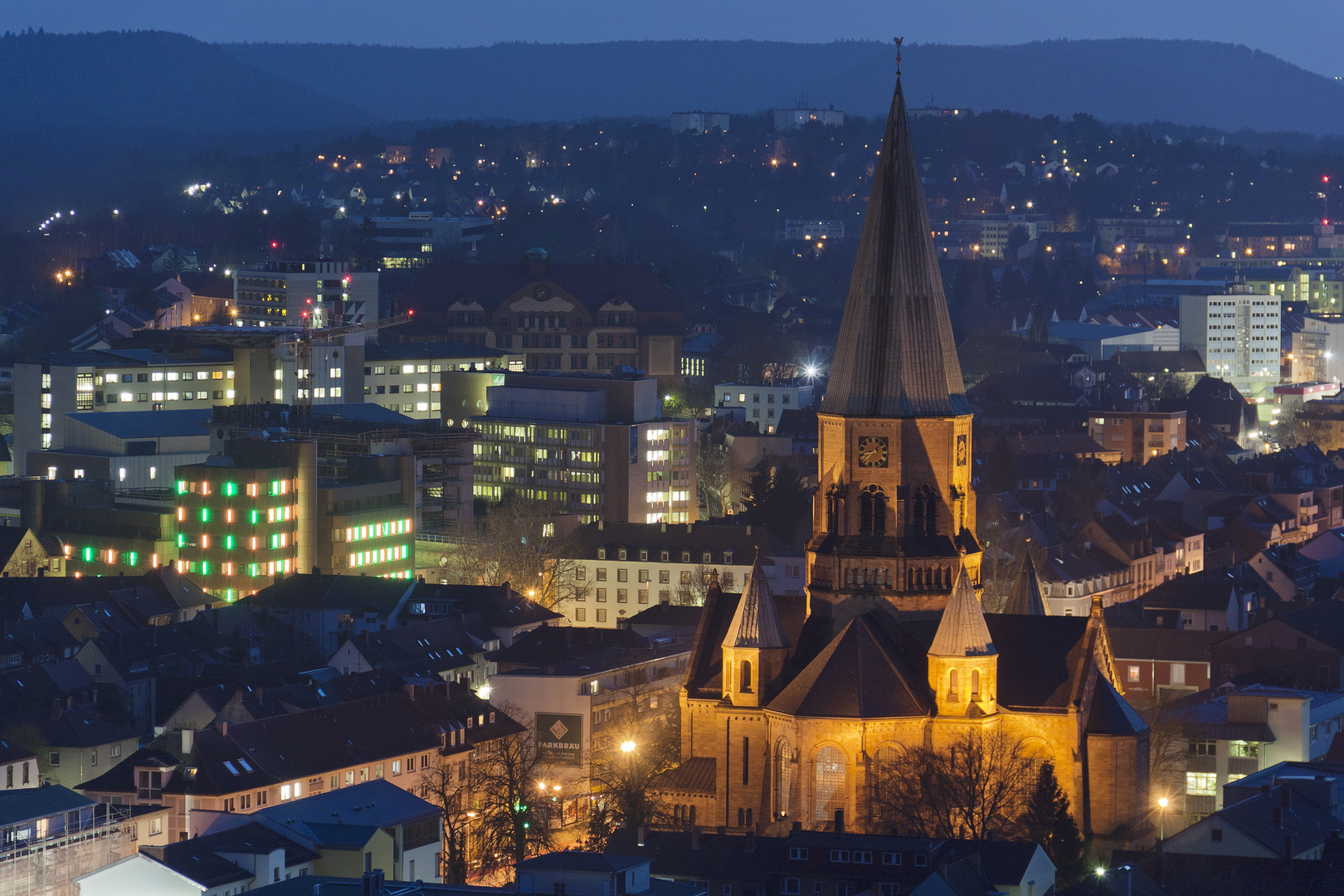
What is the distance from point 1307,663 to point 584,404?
6864cm

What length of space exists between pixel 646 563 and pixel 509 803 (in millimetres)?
55569

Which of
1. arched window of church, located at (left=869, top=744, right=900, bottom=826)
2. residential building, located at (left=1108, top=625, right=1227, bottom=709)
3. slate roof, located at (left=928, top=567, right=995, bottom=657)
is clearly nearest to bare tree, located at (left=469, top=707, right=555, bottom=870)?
arched window of church, located at (left=869, top=744, right=900, bottom=826)

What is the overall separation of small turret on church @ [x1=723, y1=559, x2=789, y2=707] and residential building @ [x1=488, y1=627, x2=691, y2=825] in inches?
484

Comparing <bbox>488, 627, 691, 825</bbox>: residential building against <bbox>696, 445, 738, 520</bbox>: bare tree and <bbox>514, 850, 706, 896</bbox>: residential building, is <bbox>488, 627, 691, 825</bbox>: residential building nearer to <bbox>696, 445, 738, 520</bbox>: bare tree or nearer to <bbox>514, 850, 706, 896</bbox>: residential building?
<bbox>514, 850, 706, 896</bbox>: residential building

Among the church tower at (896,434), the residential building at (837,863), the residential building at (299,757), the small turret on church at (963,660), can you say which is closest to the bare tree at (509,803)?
the residential building at (299,757)

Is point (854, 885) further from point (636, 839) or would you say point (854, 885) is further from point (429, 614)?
point (429, 614)

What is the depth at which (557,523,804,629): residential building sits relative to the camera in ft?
498

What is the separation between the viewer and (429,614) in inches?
5305

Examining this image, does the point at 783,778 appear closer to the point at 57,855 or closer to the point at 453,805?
the point at 453,805

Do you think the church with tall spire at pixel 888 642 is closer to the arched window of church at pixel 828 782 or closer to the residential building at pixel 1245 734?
the arched window of church at pixel 828 782

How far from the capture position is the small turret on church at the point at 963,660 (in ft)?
294

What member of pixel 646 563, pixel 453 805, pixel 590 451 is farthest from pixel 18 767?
pixel 590 451

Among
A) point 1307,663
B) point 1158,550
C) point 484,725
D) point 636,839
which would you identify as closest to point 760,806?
point 636,839

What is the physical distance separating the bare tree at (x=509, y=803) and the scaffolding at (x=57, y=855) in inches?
464
